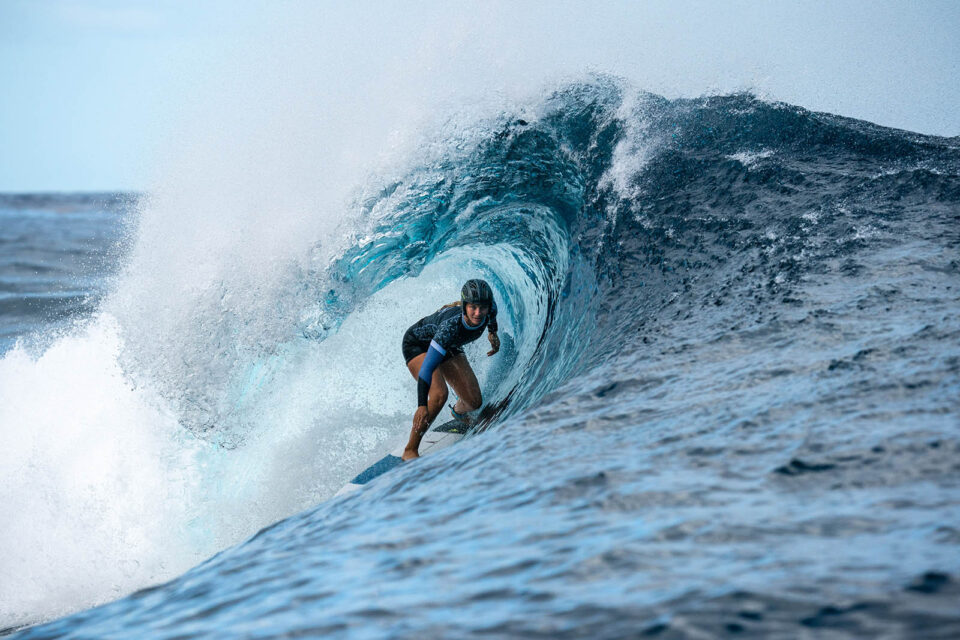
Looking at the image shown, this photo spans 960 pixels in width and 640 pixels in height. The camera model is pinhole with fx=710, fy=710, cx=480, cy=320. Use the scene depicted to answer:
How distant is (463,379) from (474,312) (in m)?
0.88

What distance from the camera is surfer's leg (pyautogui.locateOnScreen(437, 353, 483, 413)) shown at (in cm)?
608

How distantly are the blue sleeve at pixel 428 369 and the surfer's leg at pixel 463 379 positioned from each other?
441 mm

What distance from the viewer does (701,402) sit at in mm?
2971

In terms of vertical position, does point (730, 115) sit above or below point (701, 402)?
above

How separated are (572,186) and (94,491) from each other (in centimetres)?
523

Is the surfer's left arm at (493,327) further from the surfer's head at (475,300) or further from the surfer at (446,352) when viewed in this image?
the surfer's head at (475,300)

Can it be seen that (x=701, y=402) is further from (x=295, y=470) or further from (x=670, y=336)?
(x=295, y=470)

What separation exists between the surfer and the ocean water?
363mm

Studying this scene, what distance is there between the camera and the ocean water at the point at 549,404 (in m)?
1.82

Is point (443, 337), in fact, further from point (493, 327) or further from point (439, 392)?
point (493, 327)

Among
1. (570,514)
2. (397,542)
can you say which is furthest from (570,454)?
(397,542)

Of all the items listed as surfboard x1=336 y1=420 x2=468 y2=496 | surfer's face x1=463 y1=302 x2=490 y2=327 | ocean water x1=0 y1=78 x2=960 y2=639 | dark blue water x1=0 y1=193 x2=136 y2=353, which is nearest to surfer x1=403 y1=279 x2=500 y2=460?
surfer's face x1=463 y1=302 x2=490 y2=327

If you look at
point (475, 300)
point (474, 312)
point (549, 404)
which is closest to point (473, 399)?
point (474, 312)

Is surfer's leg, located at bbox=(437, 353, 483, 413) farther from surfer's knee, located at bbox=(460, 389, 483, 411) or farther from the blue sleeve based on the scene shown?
the blue sleeve
